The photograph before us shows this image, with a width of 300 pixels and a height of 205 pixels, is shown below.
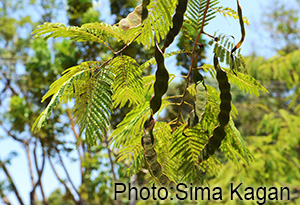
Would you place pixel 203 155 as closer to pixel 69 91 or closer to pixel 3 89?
pixel 69 91

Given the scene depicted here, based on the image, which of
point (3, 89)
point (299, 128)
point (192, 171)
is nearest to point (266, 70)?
point (299, 128)

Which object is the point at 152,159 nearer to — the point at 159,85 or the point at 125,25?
the point at 159,85

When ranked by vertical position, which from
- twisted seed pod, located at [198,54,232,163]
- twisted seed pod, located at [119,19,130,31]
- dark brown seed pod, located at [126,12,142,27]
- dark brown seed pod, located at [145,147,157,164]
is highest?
dark brown seed pod, located at [126,12,142,27]

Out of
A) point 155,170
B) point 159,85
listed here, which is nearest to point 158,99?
point 159,85

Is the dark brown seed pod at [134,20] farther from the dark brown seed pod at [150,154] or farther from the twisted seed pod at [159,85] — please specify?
the dark brown seed pod at [150,154]

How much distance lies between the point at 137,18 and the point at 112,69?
10.0 inches

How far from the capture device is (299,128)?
17.6 feet

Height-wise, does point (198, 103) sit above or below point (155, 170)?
above

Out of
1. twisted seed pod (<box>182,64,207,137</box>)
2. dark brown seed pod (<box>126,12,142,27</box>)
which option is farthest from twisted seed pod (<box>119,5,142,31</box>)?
twisted seed pod (<box>182,64,207,137</box>)

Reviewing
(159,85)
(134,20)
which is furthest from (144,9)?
(159,85)

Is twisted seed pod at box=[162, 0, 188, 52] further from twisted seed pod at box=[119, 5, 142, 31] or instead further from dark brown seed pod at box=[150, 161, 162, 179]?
dark brown seed pod at box=[150, 161, 162, 179]

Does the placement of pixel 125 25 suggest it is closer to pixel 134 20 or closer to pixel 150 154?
pixel 134 20

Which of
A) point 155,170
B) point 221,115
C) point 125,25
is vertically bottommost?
point 155,170

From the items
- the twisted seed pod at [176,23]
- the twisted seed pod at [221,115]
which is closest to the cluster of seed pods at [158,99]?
the twisted seed pod at [176,23]
